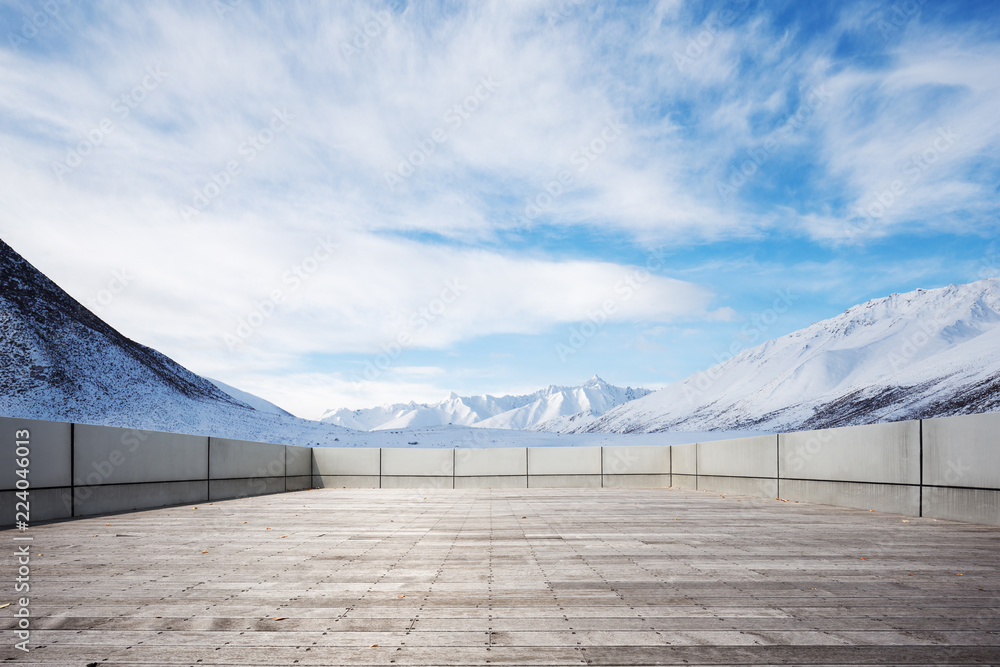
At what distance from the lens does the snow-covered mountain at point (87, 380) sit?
62.7 m

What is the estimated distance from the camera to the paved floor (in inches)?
127

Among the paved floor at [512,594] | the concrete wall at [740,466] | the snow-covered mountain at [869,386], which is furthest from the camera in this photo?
the snow-covered mountain at [869,386]

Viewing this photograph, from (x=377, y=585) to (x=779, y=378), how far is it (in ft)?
627

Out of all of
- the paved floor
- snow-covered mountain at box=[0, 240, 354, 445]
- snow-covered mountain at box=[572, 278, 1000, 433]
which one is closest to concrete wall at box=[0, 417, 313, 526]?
the paved floor

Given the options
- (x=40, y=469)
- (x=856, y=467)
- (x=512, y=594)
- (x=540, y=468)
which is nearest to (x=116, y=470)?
(x=40, y=469)

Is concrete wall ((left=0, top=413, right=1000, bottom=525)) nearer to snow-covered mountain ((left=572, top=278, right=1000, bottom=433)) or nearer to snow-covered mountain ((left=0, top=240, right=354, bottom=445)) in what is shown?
snow-covered mountain ((left=0, top=240, right=354, bottom=445))

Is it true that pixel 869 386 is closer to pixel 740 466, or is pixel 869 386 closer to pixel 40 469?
pixel 740 466

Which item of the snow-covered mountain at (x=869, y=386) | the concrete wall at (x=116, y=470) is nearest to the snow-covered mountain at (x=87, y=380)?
the concrete wall at (x=116, y=470)

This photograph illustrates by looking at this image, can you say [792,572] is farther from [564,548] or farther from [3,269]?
[3,269]

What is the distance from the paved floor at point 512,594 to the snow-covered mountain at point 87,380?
63612 mm

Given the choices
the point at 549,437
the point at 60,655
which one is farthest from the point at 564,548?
the point at 549,437

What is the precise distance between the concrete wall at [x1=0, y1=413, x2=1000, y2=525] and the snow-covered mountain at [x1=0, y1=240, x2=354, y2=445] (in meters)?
53.0

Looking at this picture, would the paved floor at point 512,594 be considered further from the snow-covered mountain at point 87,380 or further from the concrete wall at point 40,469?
the snow-covered mountain at point 87,380

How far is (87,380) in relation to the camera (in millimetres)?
66938
